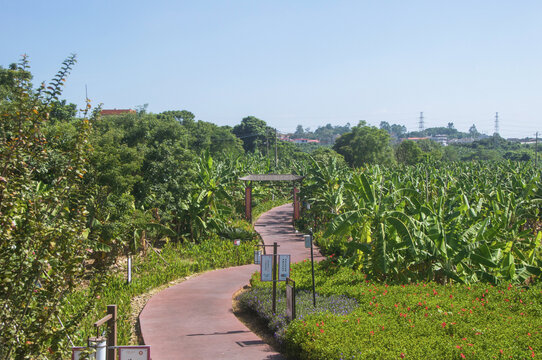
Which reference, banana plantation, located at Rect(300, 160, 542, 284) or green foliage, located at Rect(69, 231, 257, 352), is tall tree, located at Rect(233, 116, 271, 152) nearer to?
green foliage, located at Rect(69, 231, 257, 352)

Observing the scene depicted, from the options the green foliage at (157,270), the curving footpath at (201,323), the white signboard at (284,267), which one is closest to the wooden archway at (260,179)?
the green foliage at (157,270)

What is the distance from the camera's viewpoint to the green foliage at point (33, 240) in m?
4.16

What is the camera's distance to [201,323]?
11.8 meters

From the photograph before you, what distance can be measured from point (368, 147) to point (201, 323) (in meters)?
52.6

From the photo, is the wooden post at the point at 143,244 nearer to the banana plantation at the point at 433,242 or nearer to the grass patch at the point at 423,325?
the grass patch at the point at 423,325

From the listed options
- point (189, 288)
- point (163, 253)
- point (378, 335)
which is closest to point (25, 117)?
point (378, 335)

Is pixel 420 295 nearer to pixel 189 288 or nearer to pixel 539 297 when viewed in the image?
pixel 539 297

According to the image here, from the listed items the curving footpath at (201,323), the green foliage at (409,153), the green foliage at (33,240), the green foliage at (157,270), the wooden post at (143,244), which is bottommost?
the curving footpath at (201,323)

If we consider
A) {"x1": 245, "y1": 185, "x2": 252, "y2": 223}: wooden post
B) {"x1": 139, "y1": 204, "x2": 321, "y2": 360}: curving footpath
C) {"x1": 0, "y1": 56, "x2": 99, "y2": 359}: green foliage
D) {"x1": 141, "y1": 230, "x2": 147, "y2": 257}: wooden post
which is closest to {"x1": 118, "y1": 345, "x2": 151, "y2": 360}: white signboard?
{"x1": 0, "y1": 56, "x2": 99, "y2": 359}: green foliage

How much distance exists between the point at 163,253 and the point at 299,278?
6.95m

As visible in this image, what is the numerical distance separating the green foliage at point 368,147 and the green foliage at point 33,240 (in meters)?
57.7

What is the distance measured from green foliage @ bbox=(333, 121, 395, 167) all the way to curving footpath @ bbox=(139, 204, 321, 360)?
45.8 m

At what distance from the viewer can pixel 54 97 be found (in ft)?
15.8

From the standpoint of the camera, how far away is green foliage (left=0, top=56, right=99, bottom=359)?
4.16 metres
